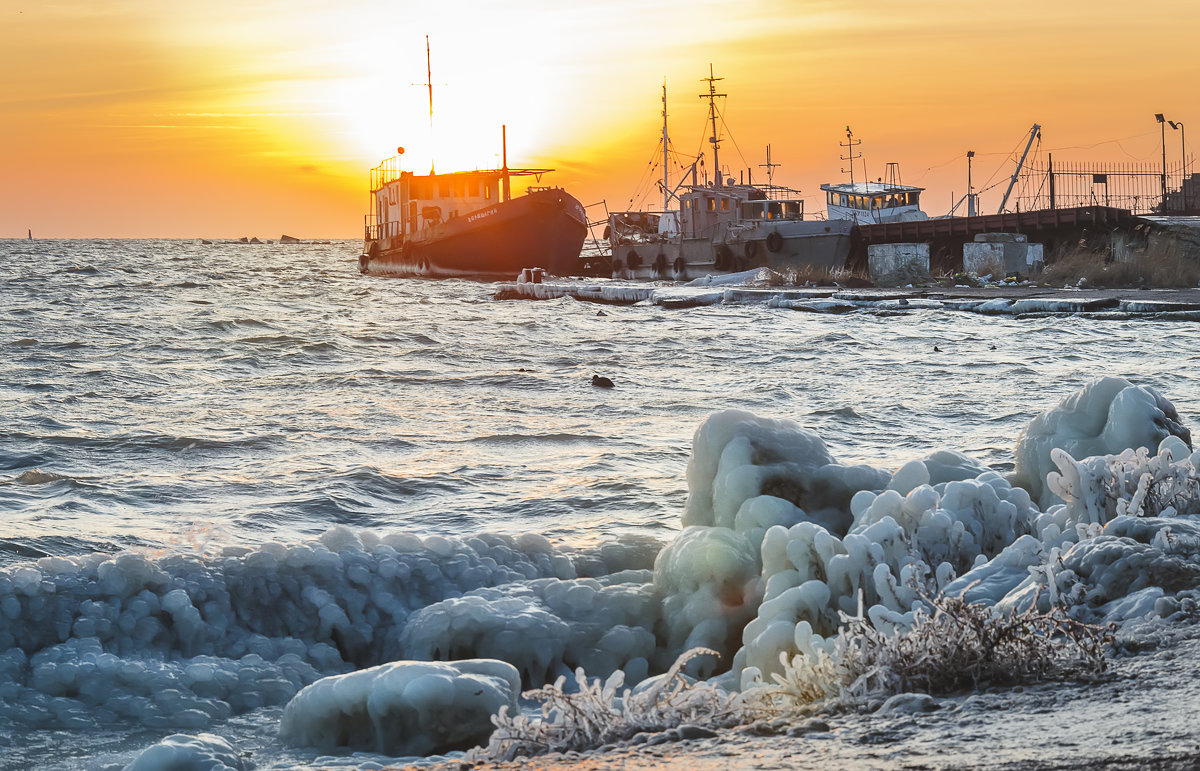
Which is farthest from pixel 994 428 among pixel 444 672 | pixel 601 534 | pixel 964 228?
pixel 964 228

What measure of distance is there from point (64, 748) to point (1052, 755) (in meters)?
2.70

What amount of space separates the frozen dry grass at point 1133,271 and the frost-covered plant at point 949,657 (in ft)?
87.9

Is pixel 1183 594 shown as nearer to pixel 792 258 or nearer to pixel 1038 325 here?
pixel 1038 325

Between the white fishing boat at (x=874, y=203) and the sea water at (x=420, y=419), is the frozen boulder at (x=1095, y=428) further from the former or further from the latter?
the white fishing boat at (x=874, y=203)

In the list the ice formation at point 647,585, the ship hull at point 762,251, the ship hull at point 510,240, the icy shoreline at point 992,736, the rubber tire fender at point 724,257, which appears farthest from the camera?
the ship hull at point 510,240

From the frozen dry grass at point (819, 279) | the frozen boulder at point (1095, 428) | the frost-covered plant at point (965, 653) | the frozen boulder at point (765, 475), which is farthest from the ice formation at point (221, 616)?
the frozen dry grass at point (819, 279)

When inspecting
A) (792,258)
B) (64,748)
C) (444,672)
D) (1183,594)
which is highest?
(792,258)

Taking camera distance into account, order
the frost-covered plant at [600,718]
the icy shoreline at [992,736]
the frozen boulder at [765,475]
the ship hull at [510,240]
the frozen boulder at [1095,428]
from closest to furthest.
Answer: the icy shoreline at [992,736], the frost-covered plant at [600,718], the frozen boulder at [765,475], the frozen boulder at [1095,428], the ship hull at [510,240]

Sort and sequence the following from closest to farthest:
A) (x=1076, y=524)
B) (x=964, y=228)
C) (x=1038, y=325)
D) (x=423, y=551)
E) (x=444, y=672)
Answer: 1. (x=444, y=672)
2. (x=1076, y=524)
3. (x=423, y=551)
4. (x=1038, y=325)
5. (x=964, y=228)

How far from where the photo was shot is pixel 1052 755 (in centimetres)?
201

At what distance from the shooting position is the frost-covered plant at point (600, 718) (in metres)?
2.43

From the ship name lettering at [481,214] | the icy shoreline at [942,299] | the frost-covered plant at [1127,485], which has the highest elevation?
the ship name lettering at [481,214]

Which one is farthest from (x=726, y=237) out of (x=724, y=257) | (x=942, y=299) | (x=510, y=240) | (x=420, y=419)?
(x=420, y=419)

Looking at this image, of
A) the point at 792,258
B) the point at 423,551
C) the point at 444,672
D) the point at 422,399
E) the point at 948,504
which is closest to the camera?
the point at 444,672
